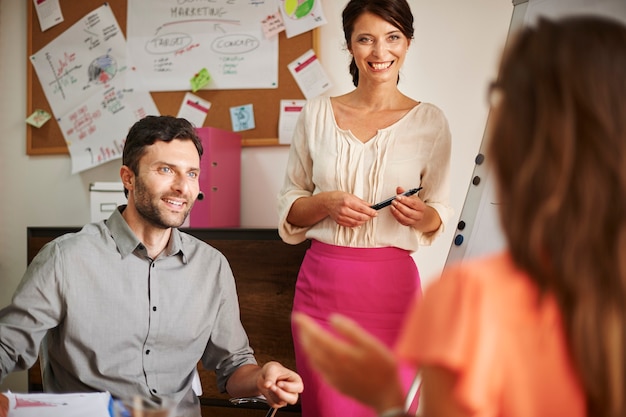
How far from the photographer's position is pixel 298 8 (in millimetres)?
2830

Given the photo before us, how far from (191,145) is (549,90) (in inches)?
48.1

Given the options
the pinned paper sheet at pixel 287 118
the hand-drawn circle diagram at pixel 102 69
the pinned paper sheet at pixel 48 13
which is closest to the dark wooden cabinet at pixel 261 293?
the pinned paper sheet at pixel 287 118

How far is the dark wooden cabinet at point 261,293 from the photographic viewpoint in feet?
7.78

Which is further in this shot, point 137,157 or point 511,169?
point 137,157

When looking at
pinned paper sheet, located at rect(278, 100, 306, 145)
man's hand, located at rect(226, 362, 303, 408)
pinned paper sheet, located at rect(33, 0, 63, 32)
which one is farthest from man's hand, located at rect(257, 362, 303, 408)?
pinned paper sheet, located at rect(33, 0, 63, 32)

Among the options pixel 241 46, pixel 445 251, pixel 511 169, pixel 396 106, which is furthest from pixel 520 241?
pixel 241 46

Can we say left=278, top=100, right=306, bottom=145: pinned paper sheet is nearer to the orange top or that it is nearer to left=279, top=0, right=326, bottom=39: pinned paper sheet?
left=279, top=0, right=326, bottom=39: pinned paper sheet

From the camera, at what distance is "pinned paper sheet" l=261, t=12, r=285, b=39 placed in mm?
2865

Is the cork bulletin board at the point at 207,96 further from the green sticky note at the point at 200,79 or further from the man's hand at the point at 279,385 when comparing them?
the man's hand at the point at 279,385

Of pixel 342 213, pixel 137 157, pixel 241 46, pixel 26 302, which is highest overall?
pixel 241 46

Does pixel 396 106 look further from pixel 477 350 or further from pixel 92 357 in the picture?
pixel 477 350

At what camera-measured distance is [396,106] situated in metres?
1.91

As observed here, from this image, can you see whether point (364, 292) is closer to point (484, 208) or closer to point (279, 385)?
point (484, 208)

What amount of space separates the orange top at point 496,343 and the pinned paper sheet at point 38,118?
10.1ft
